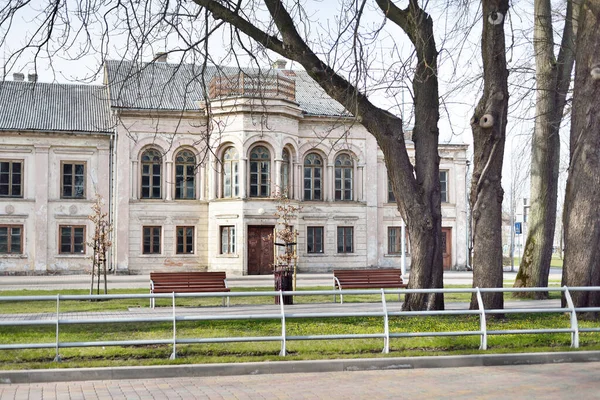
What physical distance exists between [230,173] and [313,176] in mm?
4818

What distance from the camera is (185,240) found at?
1606 inches

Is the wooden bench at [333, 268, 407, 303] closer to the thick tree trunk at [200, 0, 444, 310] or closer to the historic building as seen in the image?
the thick tree trunk at [200, 0, 444, 310]

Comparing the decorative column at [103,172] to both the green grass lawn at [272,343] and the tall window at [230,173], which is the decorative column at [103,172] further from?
the green grass lawn at [272,343]

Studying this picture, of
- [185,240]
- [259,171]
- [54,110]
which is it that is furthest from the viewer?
[54,110]

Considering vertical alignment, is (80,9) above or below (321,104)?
below

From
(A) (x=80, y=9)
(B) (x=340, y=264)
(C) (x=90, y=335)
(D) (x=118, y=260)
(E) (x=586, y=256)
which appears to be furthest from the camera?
(B) (x=340, y=264)

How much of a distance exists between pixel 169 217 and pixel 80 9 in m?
26.6

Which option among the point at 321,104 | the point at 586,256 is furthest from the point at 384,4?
the point at 321,104

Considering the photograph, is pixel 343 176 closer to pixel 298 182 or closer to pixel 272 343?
pixel 298 182

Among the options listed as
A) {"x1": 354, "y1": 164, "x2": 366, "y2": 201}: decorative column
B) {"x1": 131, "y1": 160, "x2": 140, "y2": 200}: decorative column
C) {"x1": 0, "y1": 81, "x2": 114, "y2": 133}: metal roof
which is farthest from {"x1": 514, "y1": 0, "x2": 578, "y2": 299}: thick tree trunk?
{"x1": 0, "y1": 81, "x2": 114, "y2": 133}: metal roof

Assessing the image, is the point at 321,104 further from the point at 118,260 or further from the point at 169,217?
the point at 118,260

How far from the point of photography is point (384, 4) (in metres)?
15.6

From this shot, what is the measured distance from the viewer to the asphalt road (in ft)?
30.8

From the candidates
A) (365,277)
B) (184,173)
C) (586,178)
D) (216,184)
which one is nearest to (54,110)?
(184,173)
